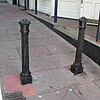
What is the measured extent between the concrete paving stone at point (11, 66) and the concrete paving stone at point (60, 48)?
115 cm

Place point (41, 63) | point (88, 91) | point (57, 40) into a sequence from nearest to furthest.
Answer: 1. point (88, 91)
2. point (41, 63)
3. point (57, 40)

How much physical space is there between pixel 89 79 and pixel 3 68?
Result: 1.75 metres

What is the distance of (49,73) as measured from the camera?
3.69 meters

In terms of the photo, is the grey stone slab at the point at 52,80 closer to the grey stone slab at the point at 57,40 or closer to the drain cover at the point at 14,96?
the drain cover at the point at 14,96

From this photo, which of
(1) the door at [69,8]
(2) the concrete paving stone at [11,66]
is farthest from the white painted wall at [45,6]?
(2) the concrete paving stone at [11,66]

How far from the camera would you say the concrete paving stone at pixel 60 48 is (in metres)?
4.88

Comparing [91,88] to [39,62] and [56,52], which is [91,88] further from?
[56,52]

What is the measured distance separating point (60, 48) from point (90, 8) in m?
2.61

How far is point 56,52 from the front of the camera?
480cm

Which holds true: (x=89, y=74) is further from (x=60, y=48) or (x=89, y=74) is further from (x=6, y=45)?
(x=6, y=45)

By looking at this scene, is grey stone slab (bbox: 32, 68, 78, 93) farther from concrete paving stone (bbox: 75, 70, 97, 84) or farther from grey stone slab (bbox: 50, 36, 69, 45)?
grey stone slab (bbox: 50, 36, 69, 45)

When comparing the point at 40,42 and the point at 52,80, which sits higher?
the point at 40,42

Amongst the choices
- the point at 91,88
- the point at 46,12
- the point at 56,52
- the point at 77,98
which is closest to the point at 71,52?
the point at 56,52

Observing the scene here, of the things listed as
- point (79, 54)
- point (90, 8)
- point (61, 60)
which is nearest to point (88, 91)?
point (79, 54)
